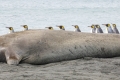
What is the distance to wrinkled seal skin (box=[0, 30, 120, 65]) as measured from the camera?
5.10 meters

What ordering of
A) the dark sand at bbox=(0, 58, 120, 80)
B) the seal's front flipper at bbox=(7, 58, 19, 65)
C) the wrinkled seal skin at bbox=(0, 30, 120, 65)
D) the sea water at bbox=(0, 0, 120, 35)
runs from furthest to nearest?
the sea water at bbox=(0, 0, 120, 35) < the wrinkled seal skin at bbox=(0, 30, 120, 65) < the seal's front flipper at bbox=(7, 58, 19, 65) < the dark sand at bbox=(0, 58, 120, 80)

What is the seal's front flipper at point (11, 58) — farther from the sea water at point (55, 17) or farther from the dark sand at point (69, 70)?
the sea water at point (55, 17)

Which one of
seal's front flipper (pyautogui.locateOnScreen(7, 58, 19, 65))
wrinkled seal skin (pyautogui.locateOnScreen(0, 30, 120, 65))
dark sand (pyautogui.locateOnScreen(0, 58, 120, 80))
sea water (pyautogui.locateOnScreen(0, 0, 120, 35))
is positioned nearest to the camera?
dark sand (pyautogui.locateOnScreen(0, 58, 120, 80))

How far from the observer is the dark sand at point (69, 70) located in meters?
4.04

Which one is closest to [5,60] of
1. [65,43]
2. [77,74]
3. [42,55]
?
[42,55]

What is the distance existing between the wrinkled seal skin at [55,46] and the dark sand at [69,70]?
0.14 metres

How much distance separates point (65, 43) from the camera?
5.38 meters

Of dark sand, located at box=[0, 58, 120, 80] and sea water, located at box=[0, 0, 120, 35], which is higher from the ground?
dark sand, located at box=[0, 58, 120, 80]

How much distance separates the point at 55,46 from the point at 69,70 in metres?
0.83

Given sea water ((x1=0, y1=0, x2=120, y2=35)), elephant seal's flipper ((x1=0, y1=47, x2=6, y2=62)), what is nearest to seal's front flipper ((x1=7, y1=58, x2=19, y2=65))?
elephant seal's flipper ((x1=0, y1=47, x2=6, y2=62))

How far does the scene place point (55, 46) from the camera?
5.27 metres

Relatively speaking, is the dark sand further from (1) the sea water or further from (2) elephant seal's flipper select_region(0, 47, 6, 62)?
(1) the sea water

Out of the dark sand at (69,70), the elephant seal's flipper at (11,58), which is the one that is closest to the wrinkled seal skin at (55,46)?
the elephant seal's flipper at (11,58)

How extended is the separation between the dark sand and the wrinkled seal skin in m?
0.14
